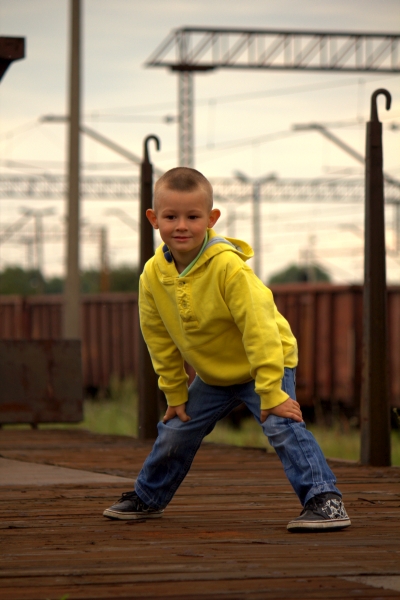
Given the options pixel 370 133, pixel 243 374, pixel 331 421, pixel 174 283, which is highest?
pixel 370 133

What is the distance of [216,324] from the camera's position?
4.22 metres

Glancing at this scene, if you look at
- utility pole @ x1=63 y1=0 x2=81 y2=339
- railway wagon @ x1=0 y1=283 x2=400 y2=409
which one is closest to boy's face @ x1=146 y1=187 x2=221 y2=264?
utility pole @ x1=63 y1=0 x2=81 y2=339

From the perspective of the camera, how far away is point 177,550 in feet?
12.2

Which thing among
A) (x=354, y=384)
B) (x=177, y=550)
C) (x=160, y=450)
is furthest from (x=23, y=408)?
(x=354, y=384)

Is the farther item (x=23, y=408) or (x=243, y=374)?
(x=23, y=408)

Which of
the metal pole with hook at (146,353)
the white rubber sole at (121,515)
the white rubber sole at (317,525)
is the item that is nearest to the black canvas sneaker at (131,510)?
the white rubber sole at (121,515)

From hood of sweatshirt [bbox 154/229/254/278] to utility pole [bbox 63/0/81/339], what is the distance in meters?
9.76

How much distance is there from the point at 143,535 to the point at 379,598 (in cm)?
134

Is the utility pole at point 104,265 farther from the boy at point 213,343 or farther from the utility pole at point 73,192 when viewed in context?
the boy at point 213,343

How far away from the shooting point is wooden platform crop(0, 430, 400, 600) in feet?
10.2

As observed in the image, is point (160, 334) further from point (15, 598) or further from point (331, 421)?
point (331, 421)

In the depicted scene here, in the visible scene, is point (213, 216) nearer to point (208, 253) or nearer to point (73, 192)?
point (208, 253)

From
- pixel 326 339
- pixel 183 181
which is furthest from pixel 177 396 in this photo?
pixel 326 339

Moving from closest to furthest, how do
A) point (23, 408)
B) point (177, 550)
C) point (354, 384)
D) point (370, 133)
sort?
point (177, 550)
point (370, 133)
point (23, 408)
point (354, 384)
